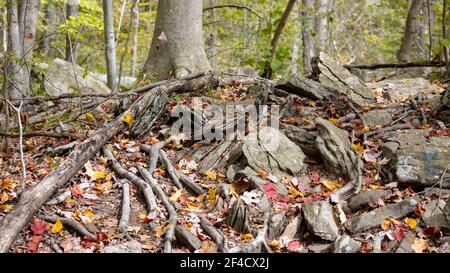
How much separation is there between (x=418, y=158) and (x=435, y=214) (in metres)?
0.99

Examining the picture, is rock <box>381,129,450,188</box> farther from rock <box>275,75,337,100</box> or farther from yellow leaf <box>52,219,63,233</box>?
yellow leaf <box>52,219,63,233</box>

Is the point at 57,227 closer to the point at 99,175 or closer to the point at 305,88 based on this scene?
the point at 99,175

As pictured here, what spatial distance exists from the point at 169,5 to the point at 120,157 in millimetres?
3080

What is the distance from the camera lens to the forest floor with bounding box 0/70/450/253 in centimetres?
399

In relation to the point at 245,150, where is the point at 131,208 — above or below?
below

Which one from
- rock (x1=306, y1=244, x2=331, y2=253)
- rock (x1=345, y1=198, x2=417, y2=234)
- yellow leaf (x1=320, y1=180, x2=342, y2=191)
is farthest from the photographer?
yellow leaf (x1=320, y1=180, x2=342, y2=191)

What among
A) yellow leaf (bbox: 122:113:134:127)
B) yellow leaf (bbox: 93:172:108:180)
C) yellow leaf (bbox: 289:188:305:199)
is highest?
yellow leaf (bbox: 122:113:134:127)

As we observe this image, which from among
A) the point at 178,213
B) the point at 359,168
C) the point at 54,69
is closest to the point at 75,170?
the point at 178,213

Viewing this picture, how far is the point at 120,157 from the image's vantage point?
536 cm

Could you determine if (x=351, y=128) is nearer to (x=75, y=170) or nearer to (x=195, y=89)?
(x=195, y=89)

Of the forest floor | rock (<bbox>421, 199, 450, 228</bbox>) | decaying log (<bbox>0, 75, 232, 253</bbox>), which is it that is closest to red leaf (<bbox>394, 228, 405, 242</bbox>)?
the forest floor

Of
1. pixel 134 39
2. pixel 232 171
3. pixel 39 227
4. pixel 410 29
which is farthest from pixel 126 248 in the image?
pixel 134 39

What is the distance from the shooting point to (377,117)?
21.1ft

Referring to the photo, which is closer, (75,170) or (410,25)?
(75,170)
